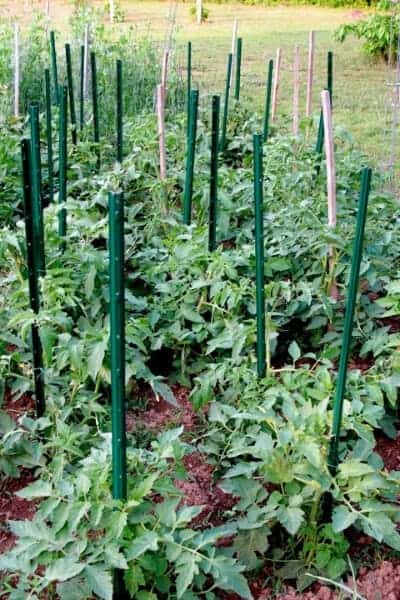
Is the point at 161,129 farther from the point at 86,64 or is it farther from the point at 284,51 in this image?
the point at 284,51

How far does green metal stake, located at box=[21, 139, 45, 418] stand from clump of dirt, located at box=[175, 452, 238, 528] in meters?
0.56

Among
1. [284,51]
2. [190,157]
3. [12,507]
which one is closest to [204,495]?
[12,507]

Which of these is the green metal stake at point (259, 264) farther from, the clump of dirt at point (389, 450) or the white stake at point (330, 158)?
the white stake at point (330, 158)

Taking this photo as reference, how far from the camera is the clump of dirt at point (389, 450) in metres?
2.81

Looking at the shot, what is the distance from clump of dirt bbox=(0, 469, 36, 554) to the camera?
8.10ft

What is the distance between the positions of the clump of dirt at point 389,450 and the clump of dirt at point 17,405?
128 centimetres

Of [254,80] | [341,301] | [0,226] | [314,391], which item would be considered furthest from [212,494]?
[254,80]

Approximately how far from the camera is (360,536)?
2.48m

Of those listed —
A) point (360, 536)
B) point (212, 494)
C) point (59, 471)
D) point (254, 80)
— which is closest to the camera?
point (59, 471)

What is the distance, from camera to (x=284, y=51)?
37.1 ft

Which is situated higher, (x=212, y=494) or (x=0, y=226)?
(x=0, y=226)

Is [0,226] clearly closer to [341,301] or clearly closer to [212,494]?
[341,301]

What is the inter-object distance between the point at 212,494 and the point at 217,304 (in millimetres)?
873

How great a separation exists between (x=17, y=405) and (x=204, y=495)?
0.82 m
